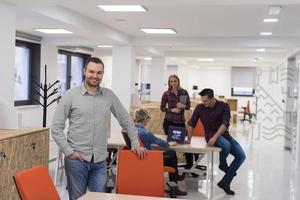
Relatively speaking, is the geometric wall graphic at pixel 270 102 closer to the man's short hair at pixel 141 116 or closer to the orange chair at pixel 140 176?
the man's short hair at pixel 141 116

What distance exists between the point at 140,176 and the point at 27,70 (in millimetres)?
7128

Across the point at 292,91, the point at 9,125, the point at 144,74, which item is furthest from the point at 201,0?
the point at 144,74

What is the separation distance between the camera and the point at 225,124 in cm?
513

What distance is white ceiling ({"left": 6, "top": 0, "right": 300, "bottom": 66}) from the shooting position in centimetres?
461

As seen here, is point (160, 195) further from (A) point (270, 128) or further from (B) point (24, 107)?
(A) point (270, 128)

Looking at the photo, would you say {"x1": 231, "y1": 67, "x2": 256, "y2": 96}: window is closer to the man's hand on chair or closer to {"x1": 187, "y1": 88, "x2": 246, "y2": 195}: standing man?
{"x1": 187, "y1": 88, "x2": 246, "y2": 195}: standing man

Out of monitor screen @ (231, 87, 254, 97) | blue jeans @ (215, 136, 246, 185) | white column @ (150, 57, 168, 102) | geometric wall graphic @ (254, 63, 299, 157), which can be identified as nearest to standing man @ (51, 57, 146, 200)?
blue jeans @ (215, 136, 246, 185)

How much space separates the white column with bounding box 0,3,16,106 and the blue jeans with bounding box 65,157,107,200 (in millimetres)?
1808

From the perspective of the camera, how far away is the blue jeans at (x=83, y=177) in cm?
294

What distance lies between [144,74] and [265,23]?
12408 millimetres

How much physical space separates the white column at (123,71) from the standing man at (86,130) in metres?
6.06

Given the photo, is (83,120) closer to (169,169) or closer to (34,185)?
(34,185)

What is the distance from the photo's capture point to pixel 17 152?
3.82 metres

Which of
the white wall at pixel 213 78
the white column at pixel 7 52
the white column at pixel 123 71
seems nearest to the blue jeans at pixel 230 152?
the white column at pixel 7 52
